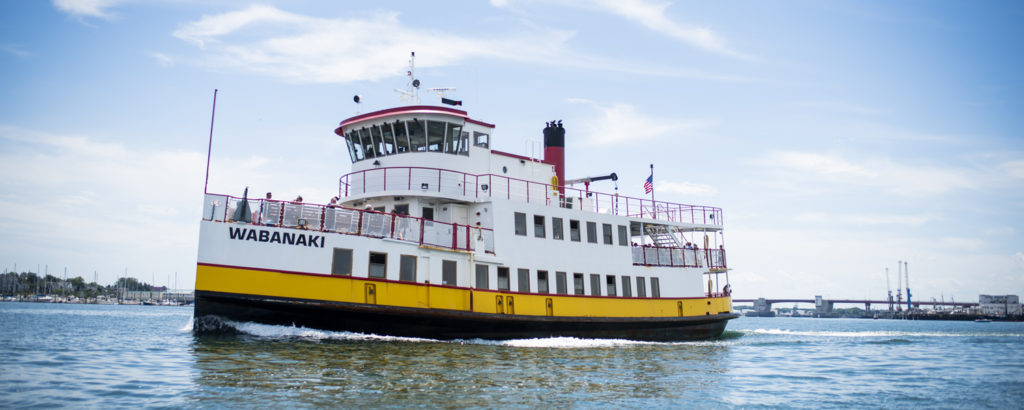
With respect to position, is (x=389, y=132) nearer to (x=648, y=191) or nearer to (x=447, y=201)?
(x=447, y=201)

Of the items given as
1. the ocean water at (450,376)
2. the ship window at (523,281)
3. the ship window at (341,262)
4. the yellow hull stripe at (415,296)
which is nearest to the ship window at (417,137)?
the ship window at (523,281)

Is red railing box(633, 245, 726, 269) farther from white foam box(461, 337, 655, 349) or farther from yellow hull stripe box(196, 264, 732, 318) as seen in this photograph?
white foam box(461, 337, 655, 349)

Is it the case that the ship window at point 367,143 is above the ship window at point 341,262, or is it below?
above

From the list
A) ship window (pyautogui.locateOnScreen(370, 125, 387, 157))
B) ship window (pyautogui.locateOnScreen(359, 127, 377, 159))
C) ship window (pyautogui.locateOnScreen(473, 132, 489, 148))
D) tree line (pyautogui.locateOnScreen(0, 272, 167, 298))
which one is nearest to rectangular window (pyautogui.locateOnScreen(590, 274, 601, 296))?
ship window (pyautogui.locateOnScreen(473, 132, 489, 148))

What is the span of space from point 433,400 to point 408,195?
9.90 metres

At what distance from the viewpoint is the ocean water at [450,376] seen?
907cm

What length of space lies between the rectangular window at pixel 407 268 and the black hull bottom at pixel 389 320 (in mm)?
964

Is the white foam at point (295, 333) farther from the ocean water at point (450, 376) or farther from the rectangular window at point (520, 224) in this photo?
the rectangular window at point (520, 224)

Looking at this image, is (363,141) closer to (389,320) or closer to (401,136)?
(401,136)

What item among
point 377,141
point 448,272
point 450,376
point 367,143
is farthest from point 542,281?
point 450,376

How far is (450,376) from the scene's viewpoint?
11.1 metres

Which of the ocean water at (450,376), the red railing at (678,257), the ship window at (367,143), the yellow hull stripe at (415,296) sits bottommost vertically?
the ocean water at (450,376)

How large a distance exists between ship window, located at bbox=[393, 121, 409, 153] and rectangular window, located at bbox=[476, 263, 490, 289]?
4351mm

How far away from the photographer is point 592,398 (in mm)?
9938
